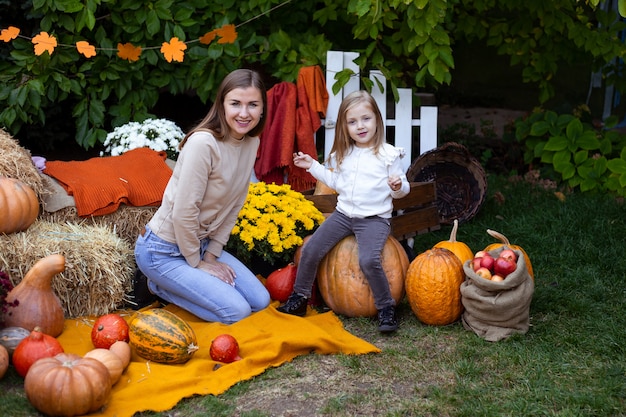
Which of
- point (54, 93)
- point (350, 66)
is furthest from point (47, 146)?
point (350, 66)

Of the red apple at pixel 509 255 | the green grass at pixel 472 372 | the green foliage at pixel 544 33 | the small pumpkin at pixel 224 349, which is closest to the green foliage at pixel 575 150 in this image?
the green foliage at pixel 544 33

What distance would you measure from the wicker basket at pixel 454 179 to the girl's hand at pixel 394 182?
182cm

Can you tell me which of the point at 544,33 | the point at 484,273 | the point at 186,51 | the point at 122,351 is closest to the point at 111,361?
the point at 122,351

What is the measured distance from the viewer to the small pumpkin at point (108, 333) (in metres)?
3.95

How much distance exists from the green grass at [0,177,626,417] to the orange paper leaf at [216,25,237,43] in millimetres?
2706

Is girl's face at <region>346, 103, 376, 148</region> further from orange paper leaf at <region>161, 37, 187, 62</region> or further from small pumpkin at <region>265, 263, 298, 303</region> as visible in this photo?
orange paper leaf at <region>161, 37, 187, 62</region>

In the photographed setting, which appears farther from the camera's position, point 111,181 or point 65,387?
point 111,181

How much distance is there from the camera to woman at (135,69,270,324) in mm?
4148

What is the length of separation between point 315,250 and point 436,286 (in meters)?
0.79

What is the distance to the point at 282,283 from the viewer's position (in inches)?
189

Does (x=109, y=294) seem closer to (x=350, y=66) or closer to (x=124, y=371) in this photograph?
(x=124, y=371)

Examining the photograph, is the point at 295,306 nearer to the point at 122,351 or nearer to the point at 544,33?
the point at 122,351

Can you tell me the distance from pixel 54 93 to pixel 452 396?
14.2 feet

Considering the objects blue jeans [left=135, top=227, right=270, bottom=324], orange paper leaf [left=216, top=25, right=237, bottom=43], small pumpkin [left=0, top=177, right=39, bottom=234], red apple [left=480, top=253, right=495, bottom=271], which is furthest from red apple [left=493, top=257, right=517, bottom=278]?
orange paper leaf [left=216, top=25, right=237, bottom=43]
